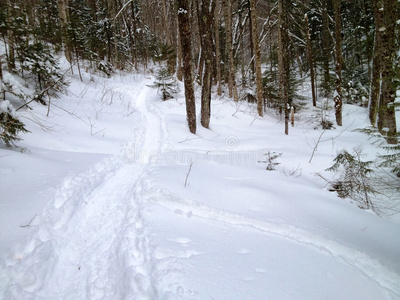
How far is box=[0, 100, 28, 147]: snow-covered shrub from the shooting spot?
12.2 ft

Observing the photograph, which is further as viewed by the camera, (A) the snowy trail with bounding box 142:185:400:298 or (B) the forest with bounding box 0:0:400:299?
(A) the snowy trail with bounding box 142:185:400:298

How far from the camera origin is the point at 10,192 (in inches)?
114

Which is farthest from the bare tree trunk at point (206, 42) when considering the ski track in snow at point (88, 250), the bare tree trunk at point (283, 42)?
the ski track in snow at point (88, 250)

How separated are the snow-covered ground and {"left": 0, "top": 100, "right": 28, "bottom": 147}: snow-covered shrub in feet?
1.39

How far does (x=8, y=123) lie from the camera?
12.4ft

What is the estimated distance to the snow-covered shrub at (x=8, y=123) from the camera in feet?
12.2

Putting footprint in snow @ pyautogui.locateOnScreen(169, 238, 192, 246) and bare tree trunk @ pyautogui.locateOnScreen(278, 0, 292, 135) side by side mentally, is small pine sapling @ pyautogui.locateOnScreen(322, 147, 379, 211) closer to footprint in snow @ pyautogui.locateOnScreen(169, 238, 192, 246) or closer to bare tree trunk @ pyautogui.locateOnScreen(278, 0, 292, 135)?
footprint in snow @ pyautogui.locateOnScreen(169, 238, 192, 246)

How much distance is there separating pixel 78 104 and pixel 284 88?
8.03 meters

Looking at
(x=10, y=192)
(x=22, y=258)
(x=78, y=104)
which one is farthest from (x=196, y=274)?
(x=78, y=104)

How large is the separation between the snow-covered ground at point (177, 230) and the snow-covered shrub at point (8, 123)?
42 cm

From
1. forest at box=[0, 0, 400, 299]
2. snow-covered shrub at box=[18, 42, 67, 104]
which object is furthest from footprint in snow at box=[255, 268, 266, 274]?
snow-covered shrub at box=[18, 42, 67, 104]

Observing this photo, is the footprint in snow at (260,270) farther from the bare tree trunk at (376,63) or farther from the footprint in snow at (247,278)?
the bare tree trunk at (376,63)

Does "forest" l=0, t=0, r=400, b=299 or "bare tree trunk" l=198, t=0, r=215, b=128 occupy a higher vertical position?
"bare tree trunk" l=198, t=0, r=215, b=128

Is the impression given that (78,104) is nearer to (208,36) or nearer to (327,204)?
(208,36)
